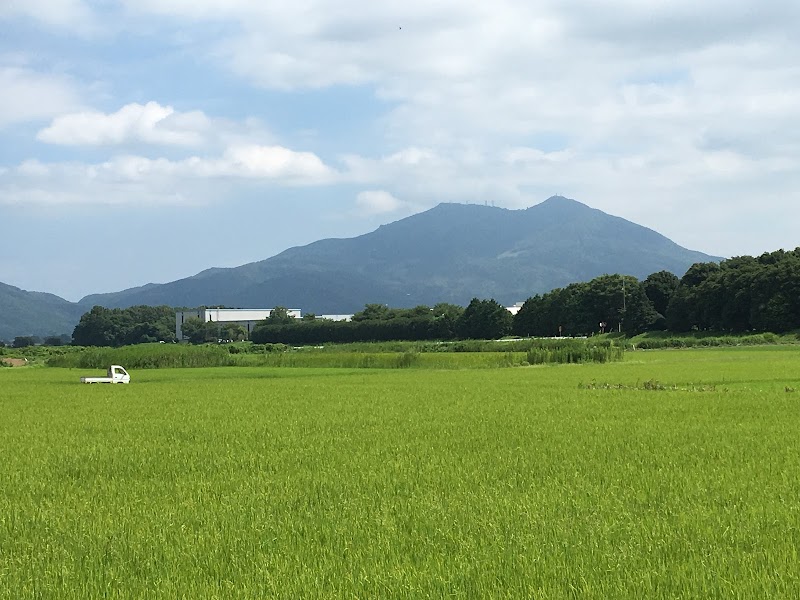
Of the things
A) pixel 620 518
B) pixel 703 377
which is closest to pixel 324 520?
pixel 620 518

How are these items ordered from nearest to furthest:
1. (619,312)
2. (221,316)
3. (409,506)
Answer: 1. (409,506)
2. (619,312)
3. (221,316)

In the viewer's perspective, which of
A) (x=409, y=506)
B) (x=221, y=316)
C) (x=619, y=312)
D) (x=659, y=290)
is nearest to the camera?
(x=409, y=506)

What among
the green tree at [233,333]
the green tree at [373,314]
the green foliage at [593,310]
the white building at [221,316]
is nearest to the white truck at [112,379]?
the green foliage at [593,310]

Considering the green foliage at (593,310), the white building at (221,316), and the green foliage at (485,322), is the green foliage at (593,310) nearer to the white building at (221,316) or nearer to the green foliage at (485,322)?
the green foliage at (485,322)

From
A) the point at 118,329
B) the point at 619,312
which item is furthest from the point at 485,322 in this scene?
the point at 118,329

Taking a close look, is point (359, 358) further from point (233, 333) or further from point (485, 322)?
point (233, 333)

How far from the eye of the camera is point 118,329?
15750 cm

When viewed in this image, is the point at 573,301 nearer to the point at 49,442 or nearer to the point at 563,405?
the point at 563,405

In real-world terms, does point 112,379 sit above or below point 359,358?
below

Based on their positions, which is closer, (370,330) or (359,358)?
(359,358)

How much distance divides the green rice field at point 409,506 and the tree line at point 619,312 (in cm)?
6326

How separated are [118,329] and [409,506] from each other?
157954 mm

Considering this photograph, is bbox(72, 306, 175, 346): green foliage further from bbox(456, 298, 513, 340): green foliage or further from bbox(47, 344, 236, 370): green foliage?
bbox(47, 344, 236, 370): green foliage

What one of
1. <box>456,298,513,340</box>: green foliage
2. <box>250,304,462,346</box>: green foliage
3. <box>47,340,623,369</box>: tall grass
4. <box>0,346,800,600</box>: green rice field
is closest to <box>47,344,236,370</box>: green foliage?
<box>47,340,623,369</box>: tall grass
